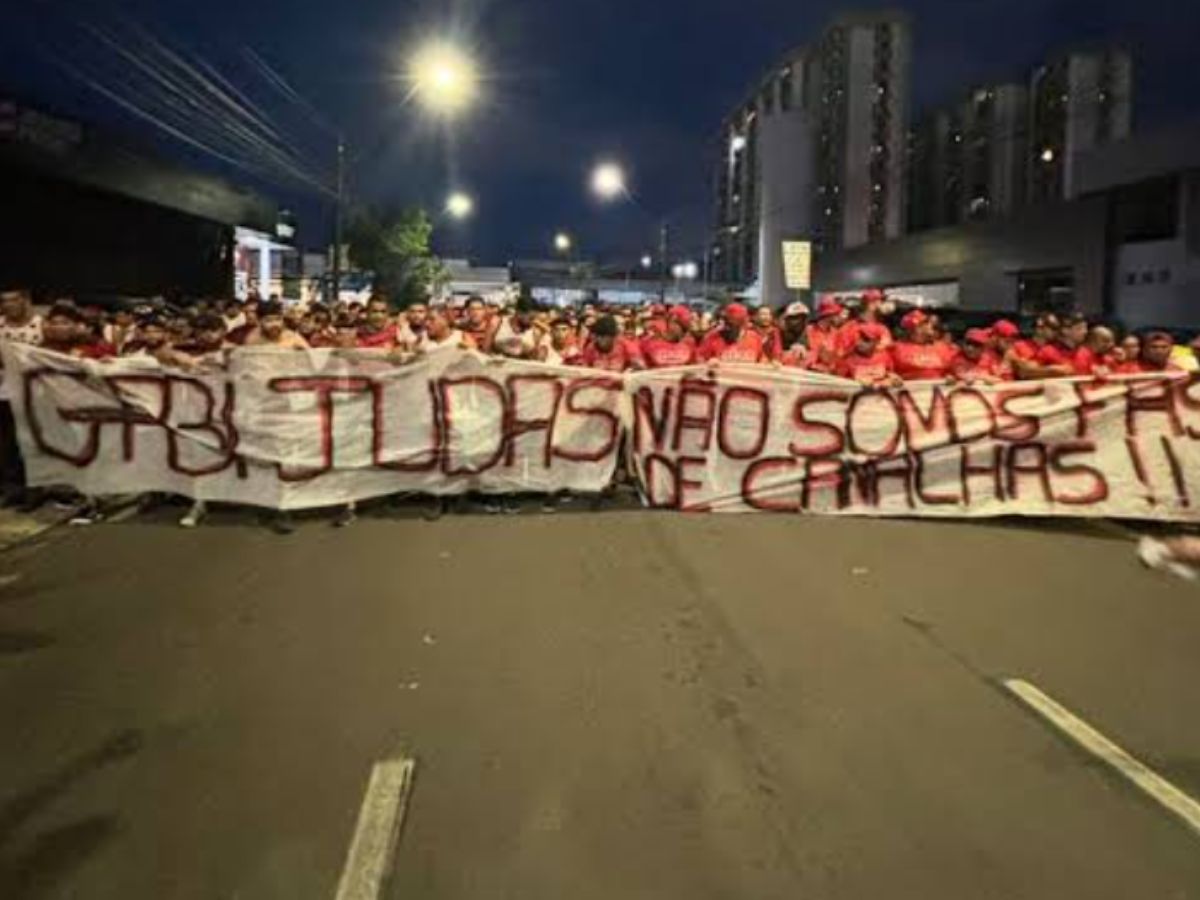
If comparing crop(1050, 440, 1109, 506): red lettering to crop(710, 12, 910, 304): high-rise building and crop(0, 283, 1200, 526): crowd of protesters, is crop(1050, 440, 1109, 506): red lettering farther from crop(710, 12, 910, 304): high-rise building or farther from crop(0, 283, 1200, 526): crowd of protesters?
crop(710, 12, 910, 304): high-rise building

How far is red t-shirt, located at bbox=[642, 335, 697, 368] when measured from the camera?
11281mm

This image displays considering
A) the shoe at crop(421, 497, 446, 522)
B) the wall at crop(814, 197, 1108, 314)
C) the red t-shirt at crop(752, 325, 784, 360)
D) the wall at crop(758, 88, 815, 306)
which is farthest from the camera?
the wall at crop(758, 88, 815, 306)

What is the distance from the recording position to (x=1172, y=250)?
3322cm

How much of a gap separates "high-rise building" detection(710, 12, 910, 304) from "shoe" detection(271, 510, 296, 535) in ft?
267

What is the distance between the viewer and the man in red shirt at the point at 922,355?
10977 millimetres

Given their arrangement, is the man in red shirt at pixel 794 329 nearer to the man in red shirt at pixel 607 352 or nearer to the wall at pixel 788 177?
the man in red shirt at pixel 607 352

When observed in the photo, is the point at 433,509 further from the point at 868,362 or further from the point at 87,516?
the point at 868,362

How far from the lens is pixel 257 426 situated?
989 cm

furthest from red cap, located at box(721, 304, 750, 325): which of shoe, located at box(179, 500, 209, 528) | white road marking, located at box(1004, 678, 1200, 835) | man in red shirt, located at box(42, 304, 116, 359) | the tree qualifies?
the tree

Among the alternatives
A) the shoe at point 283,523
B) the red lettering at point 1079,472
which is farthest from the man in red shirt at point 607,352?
the red lettering at point 1079,472

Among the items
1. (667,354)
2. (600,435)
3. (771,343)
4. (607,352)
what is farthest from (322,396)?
(771,343)

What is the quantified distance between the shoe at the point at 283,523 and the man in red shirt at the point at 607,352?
2.99m

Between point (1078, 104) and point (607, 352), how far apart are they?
81.5 meters

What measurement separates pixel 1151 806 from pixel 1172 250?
1288 inches
